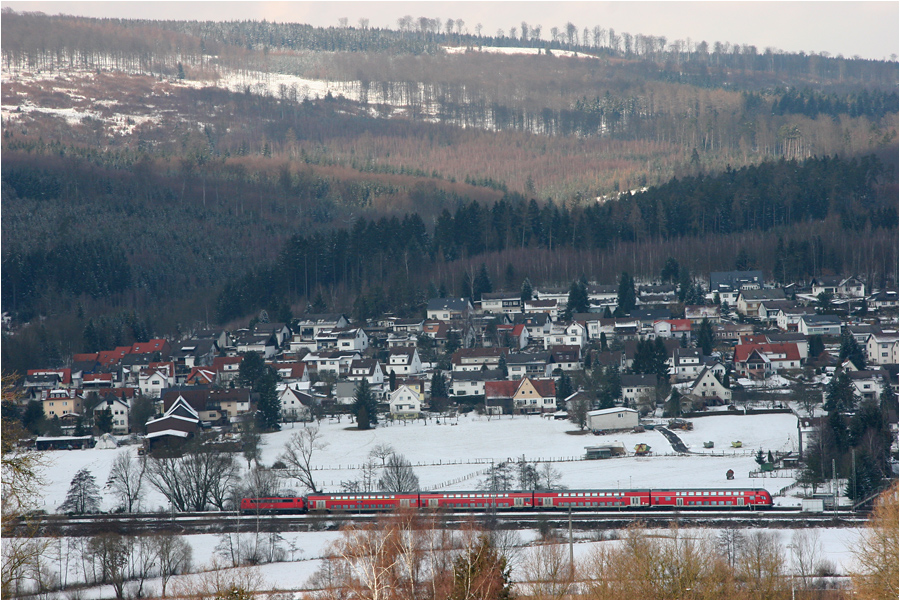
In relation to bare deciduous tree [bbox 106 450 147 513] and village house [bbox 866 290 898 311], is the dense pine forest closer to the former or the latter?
village house [bbox 866 290 898 311]

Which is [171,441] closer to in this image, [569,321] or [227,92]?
[569,321]

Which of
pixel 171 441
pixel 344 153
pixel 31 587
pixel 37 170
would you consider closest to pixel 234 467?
pixel 171 441

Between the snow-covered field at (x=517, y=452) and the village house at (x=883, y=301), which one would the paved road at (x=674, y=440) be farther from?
the village house at (x=883, y=301)

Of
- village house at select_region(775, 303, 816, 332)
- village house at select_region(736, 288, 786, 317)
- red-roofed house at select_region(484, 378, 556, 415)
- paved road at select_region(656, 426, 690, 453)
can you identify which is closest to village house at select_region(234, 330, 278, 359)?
red-roofed house at select_region(484, 378, 556, 415)

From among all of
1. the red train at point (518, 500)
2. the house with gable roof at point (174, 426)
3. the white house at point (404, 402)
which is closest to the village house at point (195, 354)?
the house with gable roof at point (174, 426)

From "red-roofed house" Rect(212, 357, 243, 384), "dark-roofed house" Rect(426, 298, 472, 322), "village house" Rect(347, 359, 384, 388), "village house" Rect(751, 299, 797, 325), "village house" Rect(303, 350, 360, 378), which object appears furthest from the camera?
"dark-roofed house" Rect(426, 298, 472, 322)

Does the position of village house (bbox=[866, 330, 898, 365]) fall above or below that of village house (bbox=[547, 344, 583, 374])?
above
